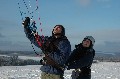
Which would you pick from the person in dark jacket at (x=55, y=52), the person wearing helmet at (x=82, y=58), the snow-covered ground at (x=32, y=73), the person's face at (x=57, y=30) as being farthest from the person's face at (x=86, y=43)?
the snow-covered ground at (x=32, y=73)

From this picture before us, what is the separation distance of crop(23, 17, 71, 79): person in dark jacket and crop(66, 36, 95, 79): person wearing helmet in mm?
183

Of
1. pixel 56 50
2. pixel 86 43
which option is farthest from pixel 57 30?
pixel 86 43

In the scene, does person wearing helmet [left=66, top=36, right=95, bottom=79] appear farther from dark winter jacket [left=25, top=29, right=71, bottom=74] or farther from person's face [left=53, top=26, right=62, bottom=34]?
person's face [left=53, top=26, right=62, bottom=34]

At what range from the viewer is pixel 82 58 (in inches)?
201

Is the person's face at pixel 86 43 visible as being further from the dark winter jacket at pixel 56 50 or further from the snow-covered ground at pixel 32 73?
the snow-covered ground at pixel 32 73

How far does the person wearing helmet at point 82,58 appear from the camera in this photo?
504 cm

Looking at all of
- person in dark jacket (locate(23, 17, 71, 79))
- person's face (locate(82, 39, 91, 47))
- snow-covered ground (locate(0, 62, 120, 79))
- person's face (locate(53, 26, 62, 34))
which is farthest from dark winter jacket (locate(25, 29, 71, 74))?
snow-covered ground (locate(0, 62, 120, 79))

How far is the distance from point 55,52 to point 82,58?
486mm

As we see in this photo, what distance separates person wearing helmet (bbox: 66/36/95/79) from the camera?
504 cm

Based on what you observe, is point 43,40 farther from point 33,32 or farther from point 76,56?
point 76,56

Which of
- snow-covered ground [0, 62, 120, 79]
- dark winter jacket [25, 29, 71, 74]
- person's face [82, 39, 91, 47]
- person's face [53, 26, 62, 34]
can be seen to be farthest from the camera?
snow-covered ground [0, 62, 120, 79]

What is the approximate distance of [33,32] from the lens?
17.1 feet

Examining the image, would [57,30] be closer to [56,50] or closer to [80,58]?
[56,50]

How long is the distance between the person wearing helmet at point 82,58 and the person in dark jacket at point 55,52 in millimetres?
183
